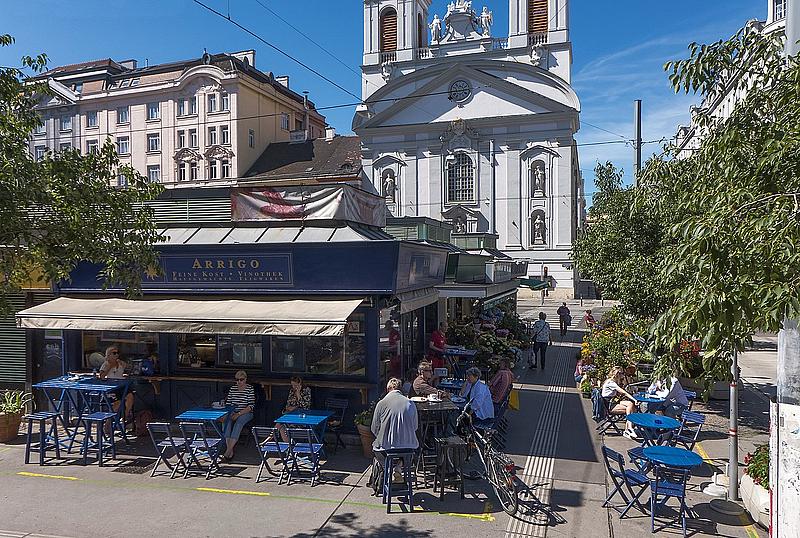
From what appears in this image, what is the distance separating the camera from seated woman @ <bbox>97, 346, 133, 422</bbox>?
10.8m

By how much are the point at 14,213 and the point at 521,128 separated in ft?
163

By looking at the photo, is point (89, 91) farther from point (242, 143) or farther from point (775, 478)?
point (775, 478)

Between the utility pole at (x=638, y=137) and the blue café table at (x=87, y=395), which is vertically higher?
the utility pole at (x=638, y=137)

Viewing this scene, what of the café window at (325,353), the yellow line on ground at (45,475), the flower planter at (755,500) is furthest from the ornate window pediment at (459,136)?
the yellow line on ground at (45,475)

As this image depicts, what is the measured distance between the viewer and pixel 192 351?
11.5 metres

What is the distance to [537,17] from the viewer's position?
5544 cm

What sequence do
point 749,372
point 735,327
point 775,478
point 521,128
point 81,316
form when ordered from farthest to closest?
point 521,128, point 749,372, point 81,316, point 775,478, point 735,327

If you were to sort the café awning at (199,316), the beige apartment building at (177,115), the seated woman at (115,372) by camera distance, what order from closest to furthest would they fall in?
the café awning at (199,316) → the seated woman at (115,372) → the beige apartment building at (177,115)


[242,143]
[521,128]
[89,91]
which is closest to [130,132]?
[89,91]

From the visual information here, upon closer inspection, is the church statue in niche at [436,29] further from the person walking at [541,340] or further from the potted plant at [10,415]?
the potted plant at [10,415]

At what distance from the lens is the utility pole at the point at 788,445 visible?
17.9ft

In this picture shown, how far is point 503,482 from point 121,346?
8.31 m

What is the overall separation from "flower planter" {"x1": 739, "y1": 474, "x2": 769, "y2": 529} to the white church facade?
42.4 meters

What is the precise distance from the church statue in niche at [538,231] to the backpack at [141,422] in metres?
45.5
